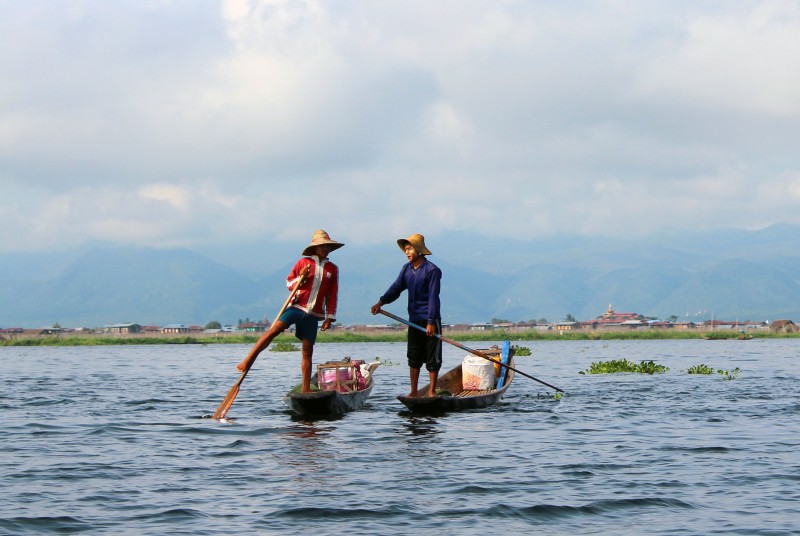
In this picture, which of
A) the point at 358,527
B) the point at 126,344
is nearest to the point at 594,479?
the point at 358,527

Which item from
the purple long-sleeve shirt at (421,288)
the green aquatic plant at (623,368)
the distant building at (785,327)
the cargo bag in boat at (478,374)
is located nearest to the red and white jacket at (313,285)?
the purple long-sleeve shirt at (421,288)

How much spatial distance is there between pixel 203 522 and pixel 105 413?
432 inches

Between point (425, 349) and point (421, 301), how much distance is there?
3.06 feet

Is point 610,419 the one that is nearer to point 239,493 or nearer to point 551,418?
point 551,418

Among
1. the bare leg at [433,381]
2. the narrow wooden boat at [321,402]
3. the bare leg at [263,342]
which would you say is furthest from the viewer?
the bare leg at [433,381]

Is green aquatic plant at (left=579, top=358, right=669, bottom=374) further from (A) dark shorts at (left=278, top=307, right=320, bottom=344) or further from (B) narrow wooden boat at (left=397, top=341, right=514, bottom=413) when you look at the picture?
(A) dark shorts at (left=278, top=307, right=320, bottom=344)

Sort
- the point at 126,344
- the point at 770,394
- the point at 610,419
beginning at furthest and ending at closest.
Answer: the point at 126,344 → the point at 770,394 → the point at 610,419

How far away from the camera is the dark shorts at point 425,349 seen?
18.6 m

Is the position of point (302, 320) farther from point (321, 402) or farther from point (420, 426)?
point (420, 426)

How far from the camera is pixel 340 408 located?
18859mm

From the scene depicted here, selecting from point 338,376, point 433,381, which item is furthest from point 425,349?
point 338,376

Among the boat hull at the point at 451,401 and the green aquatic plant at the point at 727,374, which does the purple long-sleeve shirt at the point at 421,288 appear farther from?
the green aquatic plant at the point at 727,374

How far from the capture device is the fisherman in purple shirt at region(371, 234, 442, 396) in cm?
1838

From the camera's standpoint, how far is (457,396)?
1975 cm
